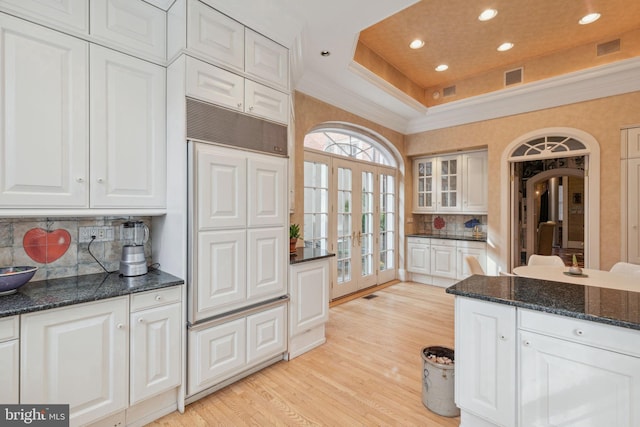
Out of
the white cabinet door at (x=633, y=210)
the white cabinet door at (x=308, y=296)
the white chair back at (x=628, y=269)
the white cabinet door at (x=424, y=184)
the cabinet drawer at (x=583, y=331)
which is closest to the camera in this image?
the cabinet drawer at (x=583, y=331)

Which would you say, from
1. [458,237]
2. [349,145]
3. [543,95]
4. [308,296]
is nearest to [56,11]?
[308,296]

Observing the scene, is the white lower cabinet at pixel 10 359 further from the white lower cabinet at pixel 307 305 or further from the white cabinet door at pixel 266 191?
the white lower cabinet at pixel 307 305

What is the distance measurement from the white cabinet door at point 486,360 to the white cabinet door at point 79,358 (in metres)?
2.02

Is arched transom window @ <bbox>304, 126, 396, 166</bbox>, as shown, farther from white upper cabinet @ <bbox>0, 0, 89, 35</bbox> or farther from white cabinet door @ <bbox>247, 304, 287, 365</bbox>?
white upper cabinet @ <bbox>0, 0, 89, 35</bbox>

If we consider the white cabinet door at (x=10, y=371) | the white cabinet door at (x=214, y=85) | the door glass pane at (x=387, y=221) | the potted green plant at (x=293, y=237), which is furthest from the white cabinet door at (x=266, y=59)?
the door glass pane at (x=387, y=221)

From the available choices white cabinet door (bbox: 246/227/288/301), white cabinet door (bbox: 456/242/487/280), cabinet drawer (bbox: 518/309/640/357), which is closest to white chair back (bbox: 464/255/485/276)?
white cabinet door (bbox: 456/242/487/280)

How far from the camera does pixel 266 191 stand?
2.50 meters

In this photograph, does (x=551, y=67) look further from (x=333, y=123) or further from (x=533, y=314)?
(x=533, y=314)

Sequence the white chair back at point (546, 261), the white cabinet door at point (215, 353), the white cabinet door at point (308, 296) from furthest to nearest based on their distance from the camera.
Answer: the white chair back at point (546, 261) → the white cabinet door at point (308, 296) → the white cabinet door at point (215, 353)

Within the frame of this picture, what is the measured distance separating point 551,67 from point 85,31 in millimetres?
5259

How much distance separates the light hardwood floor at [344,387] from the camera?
2000 mm

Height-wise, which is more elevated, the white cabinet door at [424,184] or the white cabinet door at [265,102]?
the white cabinet door at [265,102]

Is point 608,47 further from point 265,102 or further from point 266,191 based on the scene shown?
point 266,191

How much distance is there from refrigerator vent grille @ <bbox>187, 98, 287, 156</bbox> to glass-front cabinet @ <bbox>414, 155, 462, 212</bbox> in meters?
3.89
